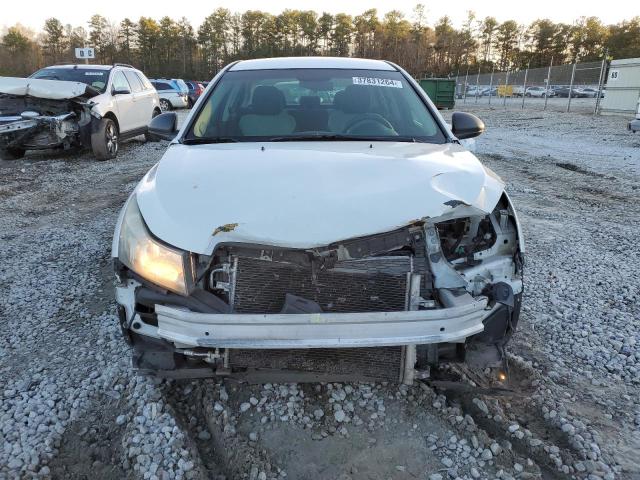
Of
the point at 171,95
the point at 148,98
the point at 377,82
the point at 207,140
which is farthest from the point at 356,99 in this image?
the point at 171,95

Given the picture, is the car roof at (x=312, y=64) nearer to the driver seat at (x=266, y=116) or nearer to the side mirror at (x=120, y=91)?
the driver seat at (x=266, y=116)

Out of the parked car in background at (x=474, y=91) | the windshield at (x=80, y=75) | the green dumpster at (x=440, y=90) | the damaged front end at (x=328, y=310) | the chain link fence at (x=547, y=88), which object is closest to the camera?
the damaged front end at (x=328, y=310)

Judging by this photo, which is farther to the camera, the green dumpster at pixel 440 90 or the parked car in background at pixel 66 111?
the green dumpster at pixel 440 90

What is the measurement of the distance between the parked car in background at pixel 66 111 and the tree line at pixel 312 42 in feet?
148

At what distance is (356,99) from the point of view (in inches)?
138

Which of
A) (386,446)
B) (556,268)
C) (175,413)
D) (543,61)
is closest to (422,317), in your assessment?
(386,446)

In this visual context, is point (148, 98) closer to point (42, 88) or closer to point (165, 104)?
point (42, 88)

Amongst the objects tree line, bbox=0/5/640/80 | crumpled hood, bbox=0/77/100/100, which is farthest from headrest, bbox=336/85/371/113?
tree line, bbox=0/5/640/80

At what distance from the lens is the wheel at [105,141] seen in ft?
28.9

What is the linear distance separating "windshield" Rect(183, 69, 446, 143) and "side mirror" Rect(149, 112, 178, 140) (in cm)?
35

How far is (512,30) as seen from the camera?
7025 cm

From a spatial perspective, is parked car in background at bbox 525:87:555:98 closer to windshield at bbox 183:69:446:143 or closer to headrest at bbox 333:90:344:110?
windshield at bbox 183:69:446:143

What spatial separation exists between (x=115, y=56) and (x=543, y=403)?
211 feet

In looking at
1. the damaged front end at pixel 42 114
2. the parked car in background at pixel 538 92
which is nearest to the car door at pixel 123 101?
the damaged front end at pixel 42 114
